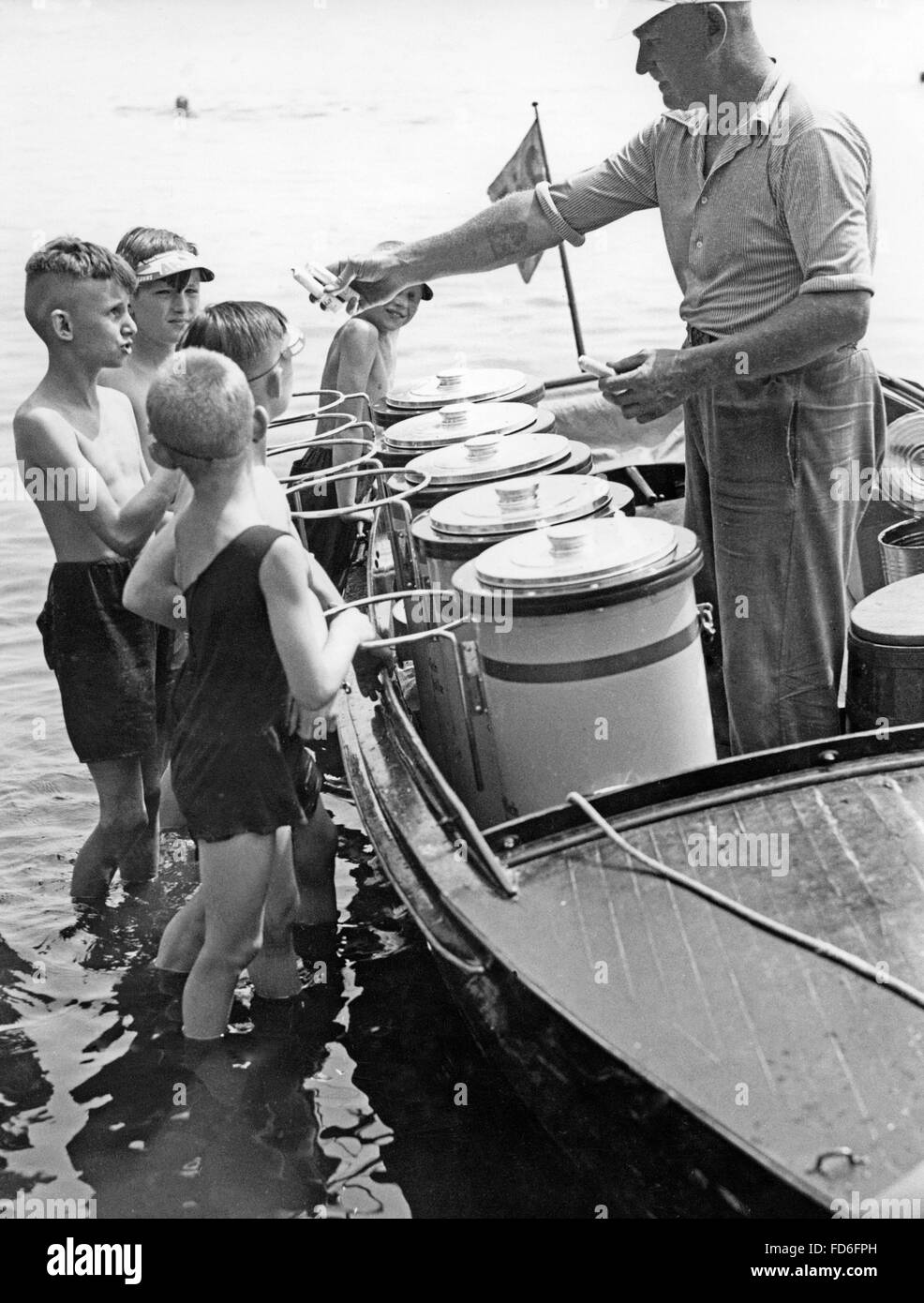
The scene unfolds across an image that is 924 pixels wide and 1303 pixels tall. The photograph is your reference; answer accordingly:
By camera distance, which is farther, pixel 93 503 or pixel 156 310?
pixel 156 310

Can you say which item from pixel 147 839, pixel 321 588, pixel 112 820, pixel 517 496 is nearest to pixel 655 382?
pixel 517 496

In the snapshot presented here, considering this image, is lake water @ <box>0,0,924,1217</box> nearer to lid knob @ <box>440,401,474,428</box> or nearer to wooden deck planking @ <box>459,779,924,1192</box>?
wooden deck planking @ <box>459,779,924,1192</box>

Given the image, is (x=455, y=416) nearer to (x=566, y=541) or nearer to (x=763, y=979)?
(x=566, y=541)

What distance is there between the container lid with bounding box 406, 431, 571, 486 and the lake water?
1.00 m

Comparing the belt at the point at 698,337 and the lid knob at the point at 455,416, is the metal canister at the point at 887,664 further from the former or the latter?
the lid knob at the point at 455,416

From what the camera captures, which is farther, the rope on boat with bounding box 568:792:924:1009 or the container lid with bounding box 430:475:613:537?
the container lid with bounding box 430:475:613:537

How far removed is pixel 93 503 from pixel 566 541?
1275 millimetres

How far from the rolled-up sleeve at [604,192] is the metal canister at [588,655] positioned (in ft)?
4.24

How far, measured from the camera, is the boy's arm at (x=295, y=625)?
2.96 m

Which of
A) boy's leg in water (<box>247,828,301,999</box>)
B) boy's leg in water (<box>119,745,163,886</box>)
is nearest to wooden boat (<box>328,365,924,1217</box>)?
boy's leg in water (<box>247,828,301,999</box>)

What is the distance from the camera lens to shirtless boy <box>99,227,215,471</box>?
4469 mm

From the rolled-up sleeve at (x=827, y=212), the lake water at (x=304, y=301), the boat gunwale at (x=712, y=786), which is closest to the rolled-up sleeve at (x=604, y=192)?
the lake water at (x=304, y=301)

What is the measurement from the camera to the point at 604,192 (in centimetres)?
426
